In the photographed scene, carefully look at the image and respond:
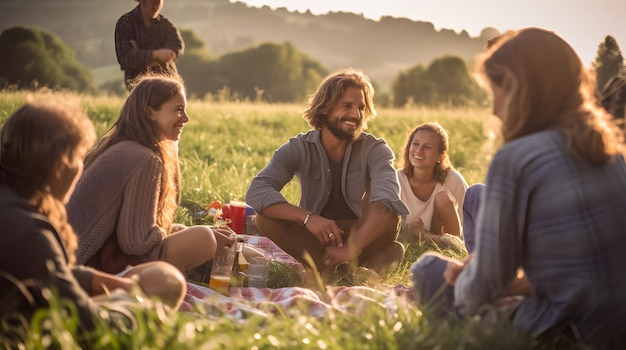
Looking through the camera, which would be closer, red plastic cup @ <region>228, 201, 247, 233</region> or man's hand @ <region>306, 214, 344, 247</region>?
man's hand @ <region>306, 214, 344, 247</region>

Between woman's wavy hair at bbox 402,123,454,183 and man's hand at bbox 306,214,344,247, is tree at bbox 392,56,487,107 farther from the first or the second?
man's hand at bbox 306,214,344,247

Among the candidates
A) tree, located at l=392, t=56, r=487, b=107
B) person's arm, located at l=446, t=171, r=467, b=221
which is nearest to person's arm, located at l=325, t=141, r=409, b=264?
person's arm, located at l=446, t=171, r=467, b=221

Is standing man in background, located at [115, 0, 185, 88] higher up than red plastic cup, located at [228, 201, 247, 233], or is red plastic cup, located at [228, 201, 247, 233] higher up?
standing man in background, located at [115, 0, 185, 88]

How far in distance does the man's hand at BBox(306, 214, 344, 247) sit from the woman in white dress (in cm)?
158

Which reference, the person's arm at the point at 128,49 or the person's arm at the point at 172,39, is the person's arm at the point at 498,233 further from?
the person's arm at the point at 172,39

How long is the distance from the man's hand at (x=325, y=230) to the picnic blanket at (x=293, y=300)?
1.46ft

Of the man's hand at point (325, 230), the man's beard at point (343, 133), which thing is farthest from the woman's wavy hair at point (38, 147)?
the man's beard at point (343, 133)

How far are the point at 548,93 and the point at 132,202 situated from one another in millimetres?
2254

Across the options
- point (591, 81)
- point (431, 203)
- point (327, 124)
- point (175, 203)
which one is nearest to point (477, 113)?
point (431, 203)

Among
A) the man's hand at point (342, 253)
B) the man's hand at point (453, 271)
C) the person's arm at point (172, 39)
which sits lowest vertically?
the man's hand at point (342, 253)

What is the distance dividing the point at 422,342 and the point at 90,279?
1315mm

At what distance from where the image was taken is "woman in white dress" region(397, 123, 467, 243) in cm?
650

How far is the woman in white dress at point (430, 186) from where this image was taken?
6496mm

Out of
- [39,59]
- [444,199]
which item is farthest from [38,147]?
[39,59]
